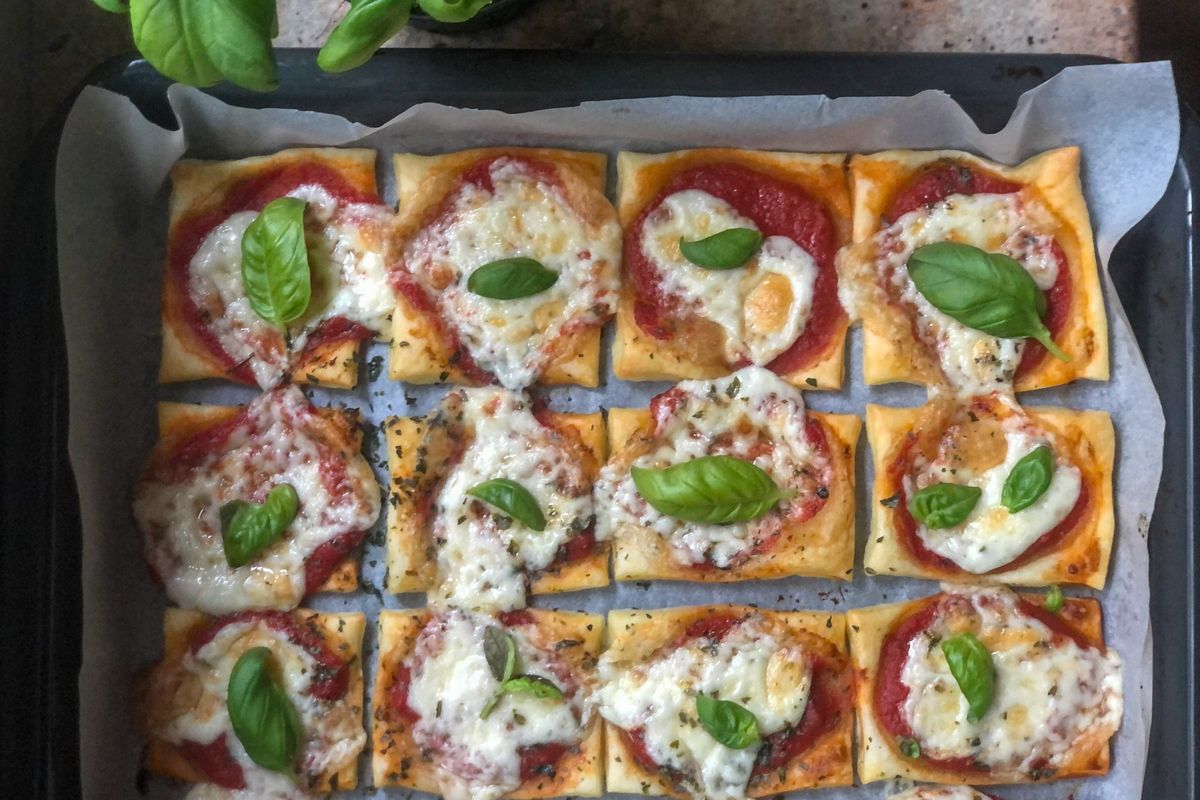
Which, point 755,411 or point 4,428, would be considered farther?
point 755,411

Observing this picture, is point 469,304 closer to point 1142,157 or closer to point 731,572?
point 731,572

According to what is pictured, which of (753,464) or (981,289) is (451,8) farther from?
(981,289)

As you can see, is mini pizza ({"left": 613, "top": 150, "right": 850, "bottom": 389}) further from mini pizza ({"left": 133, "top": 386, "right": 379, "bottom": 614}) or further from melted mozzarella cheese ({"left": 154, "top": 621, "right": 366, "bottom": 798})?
melted mozzarella cheese ({"left": 154, "top": 621, "right": 366, "bottom": 798})

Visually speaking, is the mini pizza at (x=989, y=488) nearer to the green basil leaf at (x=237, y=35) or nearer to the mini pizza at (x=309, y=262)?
the mini pizza at (x=309, y=262)

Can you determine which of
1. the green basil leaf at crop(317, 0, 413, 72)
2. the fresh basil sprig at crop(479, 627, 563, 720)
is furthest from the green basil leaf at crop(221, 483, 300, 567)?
the green basil leaf at crop(317, 0, 413, 72)

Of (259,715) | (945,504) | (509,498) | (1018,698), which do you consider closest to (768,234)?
(945,504)

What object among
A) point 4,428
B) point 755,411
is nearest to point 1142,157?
point 755,411
